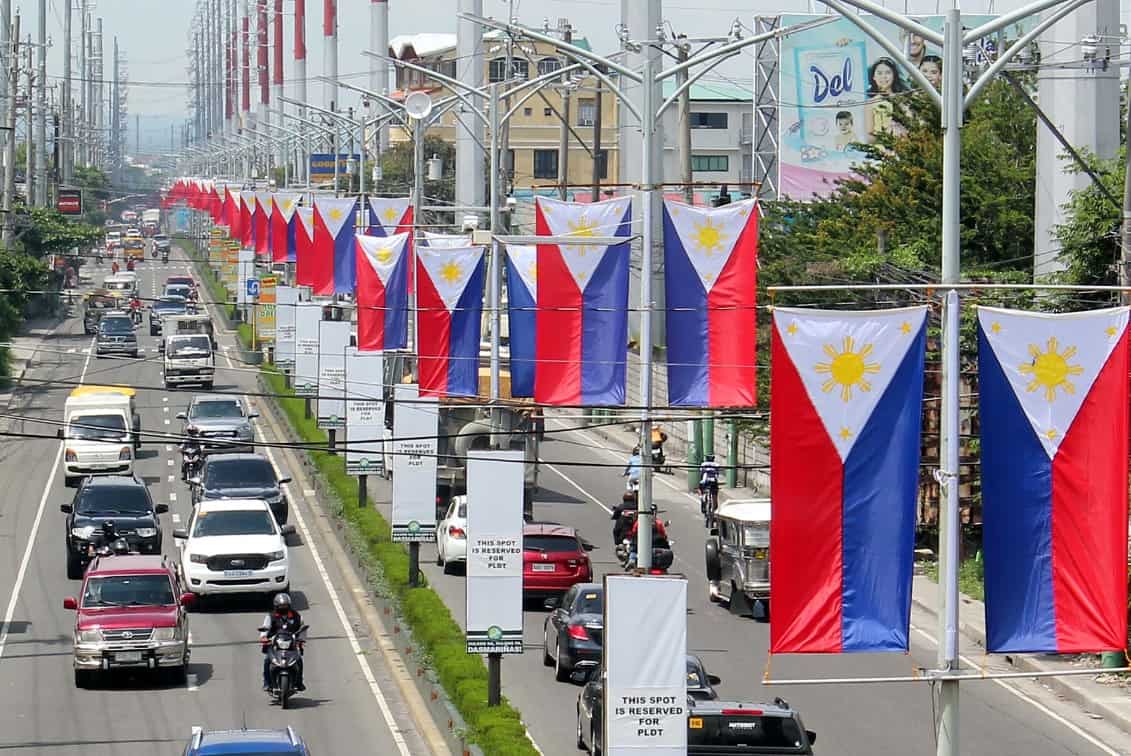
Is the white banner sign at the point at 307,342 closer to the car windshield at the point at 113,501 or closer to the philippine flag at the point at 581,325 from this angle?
the car windshield at the point at 113,501

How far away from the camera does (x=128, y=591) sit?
1122 inches

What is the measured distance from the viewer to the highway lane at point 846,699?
24.4 meters

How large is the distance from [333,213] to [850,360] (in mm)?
30059

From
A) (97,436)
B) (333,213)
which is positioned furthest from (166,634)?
(97,436)

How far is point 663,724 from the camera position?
17.7 metres

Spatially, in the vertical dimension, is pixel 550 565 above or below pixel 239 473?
below

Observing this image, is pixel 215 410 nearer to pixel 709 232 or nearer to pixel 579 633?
pixel 579 633

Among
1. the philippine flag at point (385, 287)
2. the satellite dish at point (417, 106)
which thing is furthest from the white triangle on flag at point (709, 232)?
the satellite dish at point (417, 106)

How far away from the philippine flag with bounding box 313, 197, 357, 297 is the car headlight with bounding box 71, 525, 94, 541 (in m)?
8.62

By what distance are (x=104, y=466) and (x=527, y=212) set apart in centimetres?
3559

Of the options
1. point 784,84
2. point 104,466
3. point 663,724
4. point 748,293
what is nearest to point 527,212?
point 784,84

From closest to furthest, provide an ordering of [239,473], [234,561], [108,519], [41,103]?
[234,561] → [108,519] → [239,473] → [41,103]

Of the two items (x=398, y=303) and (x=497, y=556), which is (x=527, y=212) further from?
(x=497, y=556)

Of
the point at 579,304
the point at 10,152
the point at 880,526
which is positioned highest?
the point at 10,152
